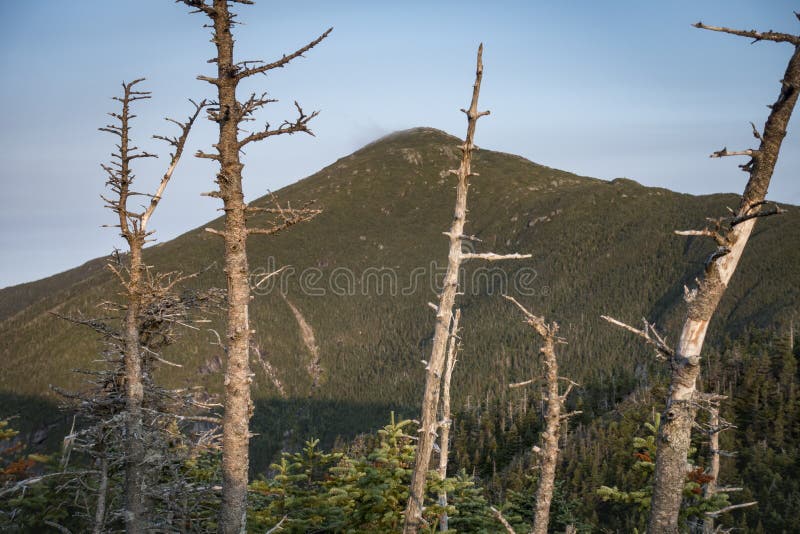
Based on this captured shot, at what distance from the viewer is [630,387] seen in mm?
142500

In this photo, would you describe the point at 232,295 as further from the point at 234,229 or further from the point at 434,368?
the point at 434,368

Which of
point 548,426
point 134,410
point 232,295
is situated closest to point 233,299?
point 232,295

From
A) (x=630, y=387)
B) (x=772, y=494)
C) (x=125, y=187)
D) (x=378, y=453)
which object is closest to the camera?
(x=378, y=453)

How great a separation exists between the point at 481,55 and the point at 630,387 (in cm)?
14734

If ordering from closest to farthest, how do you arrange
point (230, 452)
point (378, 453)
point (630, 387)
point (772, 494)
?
point (230, 452) → point (378, 453) → point (772, 494) → point (630, 387)

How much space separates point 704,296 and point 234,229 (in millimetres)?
6691

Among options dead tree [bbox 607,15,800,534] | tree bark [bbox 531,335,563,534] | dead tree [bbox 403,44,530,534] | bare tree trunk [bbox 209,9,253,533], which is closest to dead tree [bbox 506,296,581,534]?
tree bark [bbox 531,335,563,534]

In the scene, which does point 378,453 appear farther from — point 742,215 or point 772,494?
point 772,494

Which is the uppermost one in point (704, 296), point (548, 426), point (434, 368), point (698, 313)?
point (704, 296)

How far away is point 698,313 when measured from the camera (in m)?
7.64

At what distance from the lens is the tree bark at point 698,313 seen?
729 centimetres

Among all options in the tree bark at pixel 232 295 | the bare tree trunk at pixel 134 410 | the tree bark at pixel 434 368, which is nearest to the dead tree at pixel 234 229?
the tree bark at pixel 232 295

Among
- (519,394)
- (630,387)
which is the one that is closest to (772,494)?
(630,387)

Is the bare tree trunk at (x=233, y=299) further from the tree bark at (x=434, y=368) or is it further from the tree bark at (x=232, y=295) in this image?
the tree bark at (x=434, y=368)
